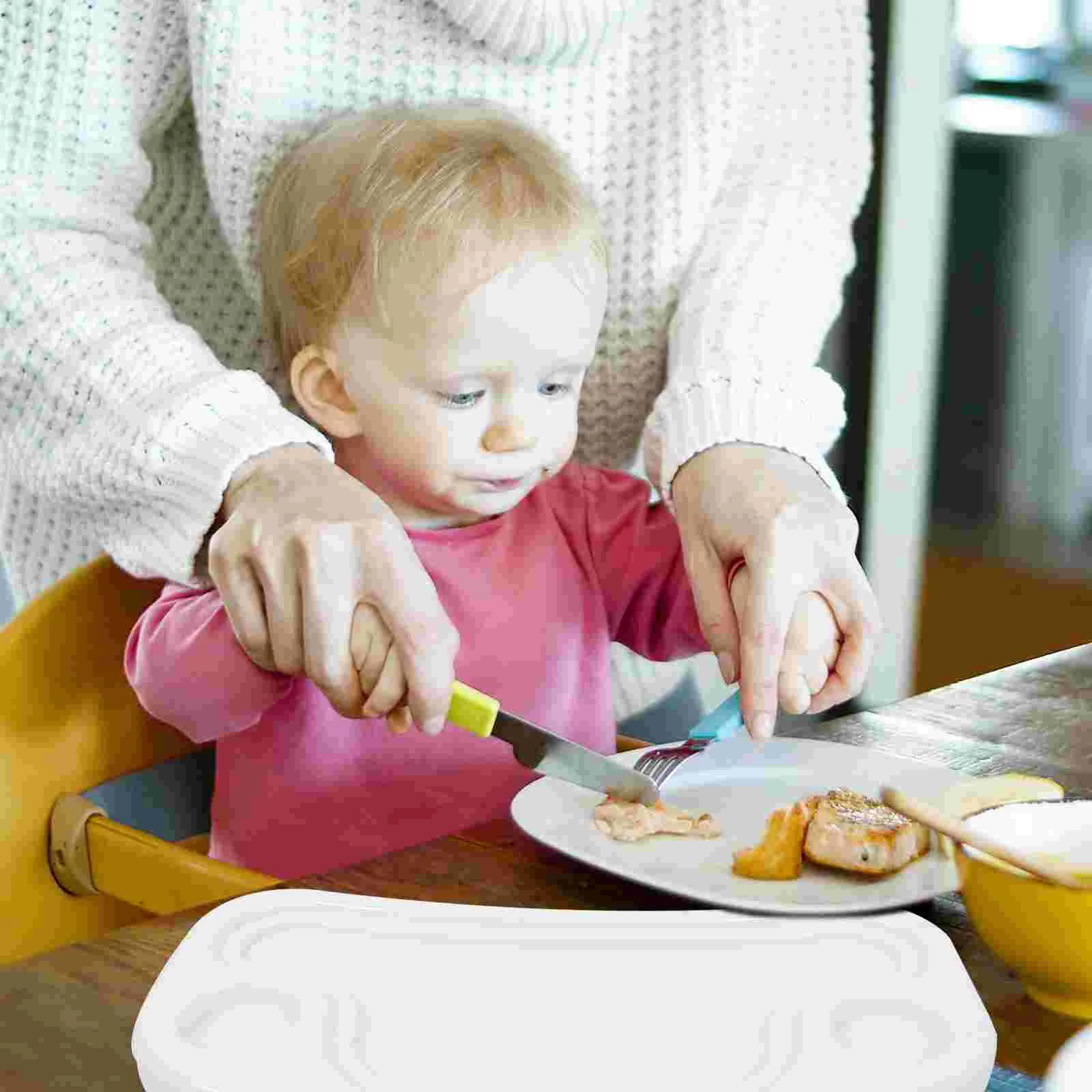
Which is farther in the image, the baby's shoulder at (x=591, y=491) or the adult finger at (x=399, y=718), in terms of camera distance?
the baby's shoulder at (x=591, y=491)

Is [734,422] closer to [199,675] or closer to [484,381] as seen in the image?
[484,381]

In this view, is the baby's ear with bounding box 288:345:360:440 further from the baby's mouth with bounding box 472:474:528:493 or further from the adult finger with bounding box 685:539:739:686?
the adult finger with bounding box 685:539:739:686

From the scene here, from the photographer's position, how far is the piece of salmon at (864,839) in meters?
0.74

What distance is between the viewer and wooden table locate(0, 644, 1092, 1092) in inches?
23.3

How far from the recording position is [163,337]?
1001 millimetres

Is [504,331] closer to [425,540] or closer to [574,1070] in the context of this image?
[425,540]

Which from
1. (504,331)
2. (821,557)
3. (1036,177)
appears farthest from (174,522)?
(1036,177)

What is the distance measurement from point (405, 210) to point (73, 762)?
42cm

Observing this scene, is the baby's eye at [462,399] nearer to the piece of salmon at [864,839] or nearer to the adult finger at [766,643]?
the adult finger at [766,643]

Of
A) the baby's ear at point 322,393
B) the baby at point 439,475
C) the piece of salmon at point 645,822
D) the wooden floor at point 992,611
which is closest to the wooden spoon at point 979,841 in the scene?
the piece of salmon at point 645,822

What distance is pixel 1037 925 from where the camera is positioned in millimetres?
600

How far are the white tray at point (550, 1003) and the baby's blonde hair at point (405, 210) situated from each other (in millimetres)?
494

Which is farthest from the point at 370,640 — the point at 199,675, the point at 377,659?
the point at 199,675

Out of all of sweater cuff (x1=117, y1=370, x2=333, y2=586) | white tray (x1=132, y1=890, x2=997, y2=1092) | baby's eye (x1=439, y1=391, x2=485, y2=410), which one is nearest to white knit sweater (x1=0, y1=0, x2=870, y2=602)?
sweater cuff (x1=117, y1=370, x2=333, y2=586)
